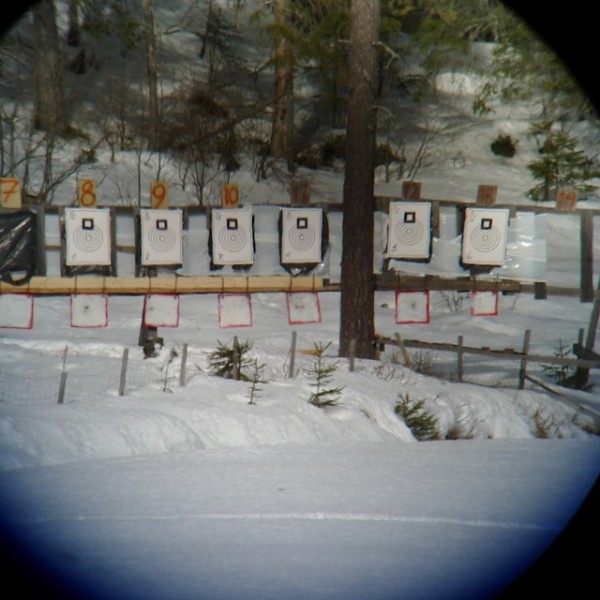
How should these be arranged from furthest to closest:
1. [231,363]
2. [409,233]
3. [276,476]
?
Result: [409,233] < [231,363] < [276,476]

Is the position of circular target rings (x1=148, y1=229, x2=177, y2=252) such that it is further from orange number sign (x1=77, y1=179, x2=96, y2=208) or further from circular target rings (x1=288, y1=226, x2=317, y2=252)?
circular target rings (x1=288, y1=226, x2=317, y2=252)

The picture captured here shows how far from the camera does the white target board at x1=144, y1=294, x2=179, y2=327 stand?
11.2m

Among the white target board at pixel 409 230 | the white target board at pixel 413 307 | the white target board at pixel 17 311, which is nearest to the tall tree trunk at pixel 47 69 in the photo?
the white target board at pixel 17 311

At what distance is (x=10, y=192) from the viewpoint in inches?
409

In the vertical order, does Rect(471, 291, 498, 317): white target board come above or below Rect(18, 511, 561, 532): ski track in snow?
above

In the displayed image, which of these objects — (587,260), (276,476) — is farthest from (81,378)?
(587,260)

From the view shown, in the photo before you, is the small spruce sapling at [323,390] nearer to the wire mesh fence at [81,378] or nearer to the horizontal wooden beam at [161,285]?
the horizontal wooden beam at [161,285]

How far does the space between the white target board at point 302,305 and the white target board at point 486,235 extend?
233 cm

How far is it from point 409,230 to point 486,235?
3.56 ft

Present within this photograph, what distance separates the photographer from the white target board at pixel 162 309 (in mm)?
11180

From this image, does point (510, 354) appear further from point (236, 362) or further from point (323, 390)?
point (236, 362)

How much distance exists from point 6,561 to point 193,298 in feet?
41.4

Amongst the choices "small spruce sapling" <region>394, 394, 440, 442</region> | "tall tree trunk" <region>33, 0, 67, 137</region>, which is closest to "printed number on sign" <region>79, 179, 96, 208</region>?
"small spruce sapling" <region>394, 394, 440, 442</region>

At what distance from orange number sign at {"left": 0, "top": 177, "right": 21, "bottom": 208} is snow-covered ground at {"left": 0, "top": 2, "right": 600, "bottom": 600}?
221 cm
